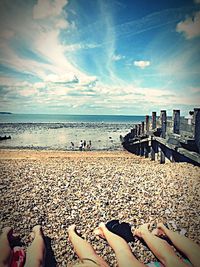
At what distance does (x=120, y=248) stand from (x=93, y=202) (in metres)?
0.58

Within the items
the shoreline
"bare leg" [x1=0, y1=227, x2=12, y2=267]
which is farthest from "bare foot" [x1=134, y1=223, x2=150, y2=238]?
the shoreline

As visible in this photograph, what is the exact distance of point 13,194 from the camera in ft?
7.23

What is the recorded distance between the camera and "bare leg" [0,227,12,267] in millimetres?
1373

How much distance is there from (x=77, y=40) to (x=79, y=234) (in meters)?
1.20

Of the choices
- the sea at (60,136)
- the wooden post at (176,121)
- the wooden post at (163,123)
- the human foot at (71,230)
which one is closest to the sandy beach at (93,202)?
the human foot at (71,230)

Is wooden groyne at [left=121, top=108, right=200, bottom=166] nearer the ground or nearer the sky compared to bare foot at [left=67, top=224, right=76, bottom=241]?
nearer the sky

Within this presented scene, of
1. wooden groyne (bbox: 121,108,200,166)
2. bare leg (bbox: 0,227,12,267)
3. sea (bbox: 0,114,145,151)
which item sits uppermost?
wooden groyne (bbox: 121,108,200,166)

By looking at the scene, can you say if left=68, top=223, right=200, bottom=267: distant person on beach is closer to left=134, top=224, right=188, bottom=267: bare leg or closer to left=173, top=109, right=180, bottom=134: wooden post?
left=134, top=224, right=188, bottom=267: bare leg

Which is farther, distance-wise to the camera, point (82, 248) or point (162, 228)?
point (162, 228)

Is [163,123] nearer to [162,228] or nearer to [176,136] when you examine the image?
[176,136]

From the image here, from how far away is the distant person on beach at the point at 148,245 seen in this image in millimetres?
1464

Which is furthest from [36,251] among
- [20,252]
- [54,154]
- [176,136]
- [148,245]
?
[54,154]

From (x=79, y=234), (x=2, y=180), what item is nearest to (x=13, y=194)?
(x=2, y=180)

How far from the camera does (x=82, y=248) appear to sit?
64.1 inches
